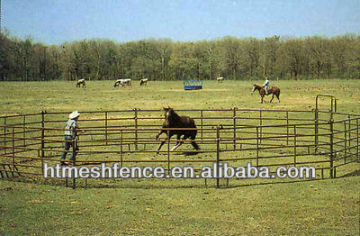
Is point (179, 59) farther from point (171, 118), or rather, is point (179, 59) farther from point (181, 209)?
point (181, 209)

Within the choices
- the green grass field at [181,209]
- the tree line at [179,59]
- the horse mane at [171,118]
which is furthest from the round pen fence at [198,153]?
the tree line at [179,59]

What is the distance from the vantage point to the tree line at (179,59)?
85.1m

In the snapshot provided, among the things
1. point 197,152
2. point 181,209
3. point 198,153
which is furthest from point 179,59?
point 181,209

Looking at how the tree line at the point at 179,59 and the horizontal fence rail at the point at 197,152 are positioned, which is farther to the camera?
the tree line at the point at 179,59

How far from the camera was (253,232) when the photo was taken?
6629 mm

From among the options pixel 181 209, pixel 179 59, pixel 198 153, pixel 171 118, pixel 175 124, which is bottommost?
pixel 181 209

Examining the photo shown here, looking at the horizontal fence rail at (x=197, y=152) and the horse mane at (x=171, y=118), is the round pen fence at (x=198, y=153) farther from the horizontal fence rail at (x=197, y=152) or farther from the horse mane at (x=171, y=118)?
the horse mane at (x=171, y=118)

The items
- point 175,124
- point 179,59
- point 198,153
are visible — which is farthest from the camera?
point 179,59

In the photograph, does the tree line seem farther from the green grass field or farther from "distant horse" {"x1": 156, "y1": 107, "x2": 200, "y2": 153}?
the green grass field

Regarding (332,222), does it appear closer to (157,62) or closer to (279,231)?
(279,231)

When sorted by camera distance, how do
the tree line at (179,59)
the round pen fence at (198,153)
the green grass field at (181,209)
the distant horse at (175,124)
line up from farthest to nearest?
the tree line at (179,59) < the distant horse at (175,124) < the round pen fence at (198,153) < the green grass field at (181,209)

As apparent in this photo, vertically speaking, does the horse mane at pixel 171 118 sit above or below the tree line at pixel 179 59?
below

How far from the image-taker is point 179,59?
9462cm

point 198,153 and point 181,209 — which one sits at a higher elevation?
point 198,153
